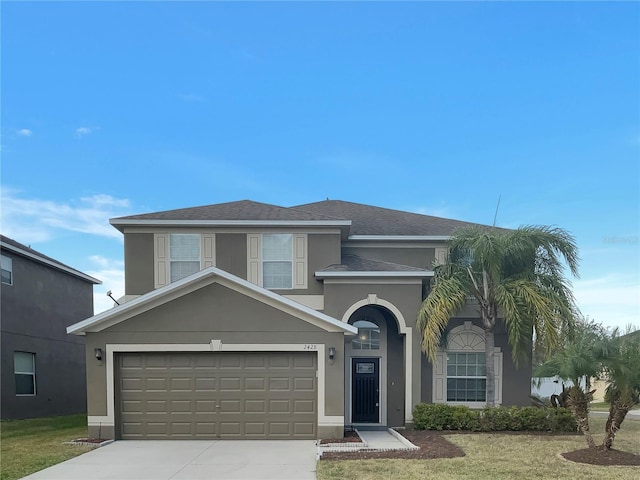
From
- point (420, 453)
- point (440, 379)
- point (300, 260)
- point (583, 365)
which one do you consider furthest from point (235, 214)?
point (583, 365)

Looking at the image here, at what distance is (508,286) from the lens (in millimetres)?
12453

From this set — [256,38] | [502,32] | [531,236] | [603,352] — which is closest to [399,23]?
[502,32]

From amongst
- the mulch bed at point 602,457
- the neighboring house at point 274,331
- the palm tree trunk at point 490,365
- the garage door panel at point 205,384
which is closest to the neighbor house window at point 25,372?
the neighboring house at point 274,331

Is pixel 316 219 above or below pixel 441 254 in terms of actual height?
above

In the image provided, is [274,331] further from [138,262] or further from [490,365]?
[490,365]

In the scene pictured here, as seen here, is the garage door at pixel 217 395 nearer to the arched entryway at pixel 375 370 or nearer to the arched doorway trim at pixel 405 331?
the arched doorway trim at pixel 405 331

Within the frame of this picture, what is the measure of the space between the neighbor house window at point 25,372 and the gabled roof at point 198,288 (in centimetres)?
681

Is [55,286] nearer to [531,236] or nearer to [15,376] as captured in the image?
[15,376]

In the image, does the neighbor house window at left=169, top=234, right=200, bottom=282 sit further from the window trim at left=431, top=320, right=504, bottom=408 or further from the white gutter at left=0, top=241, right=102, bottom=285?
the window trim at left=431, top=320, right=504, bottom=408

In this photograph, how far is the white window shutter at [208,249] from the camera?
44.5 feet

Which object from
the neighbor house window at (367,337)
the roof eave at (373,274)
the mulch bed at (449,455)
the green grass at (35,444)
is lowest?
the green grass at (35,444)

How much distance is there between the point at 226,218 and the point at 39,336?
9.42m

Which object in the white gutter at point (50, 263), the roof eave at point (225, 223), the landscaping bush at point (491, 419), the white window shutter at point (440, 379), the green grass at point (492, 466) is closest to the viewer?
the green grass at point (492, 466)

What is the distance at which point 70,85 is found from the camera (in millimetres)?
14266
